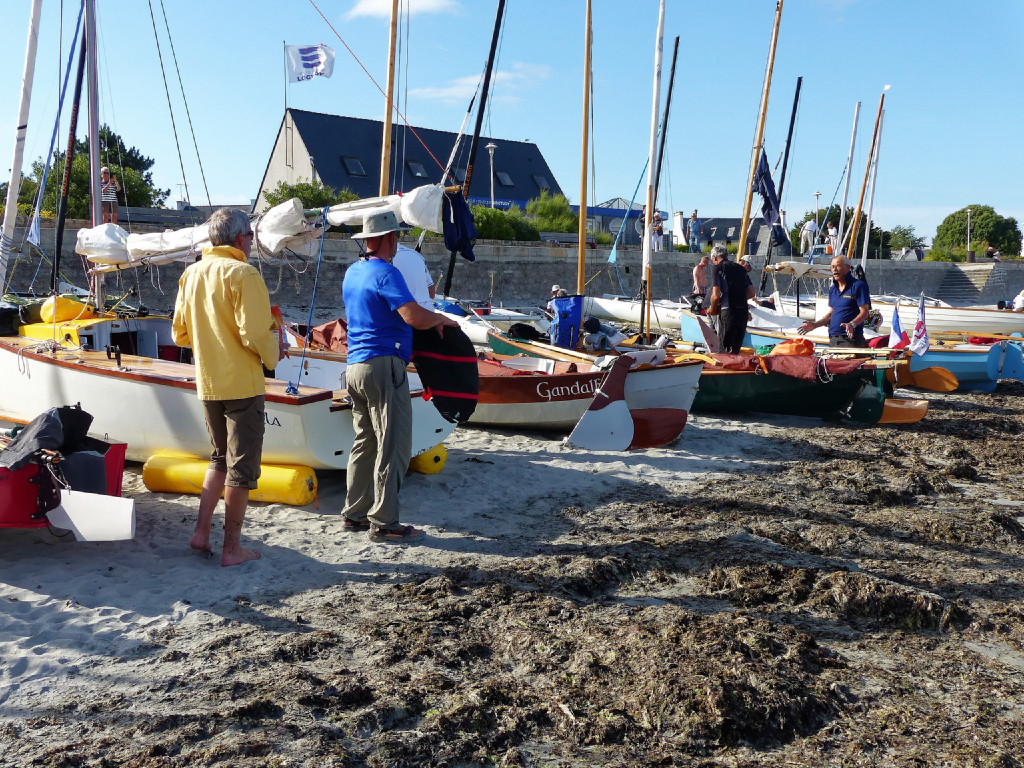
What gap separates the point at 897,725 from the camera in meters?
2.96

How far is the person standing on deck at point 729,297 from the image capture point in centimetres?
991

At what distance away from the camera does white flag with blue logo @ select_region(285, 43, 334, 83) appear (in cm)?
1517

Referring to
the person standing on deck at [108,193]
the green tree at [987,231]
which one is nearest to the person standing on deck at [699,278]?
the person standing on deck at [108,193]

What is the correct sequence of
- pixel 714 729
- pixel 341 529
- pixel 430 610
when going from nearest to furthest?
pixel 714 729 < pixel 430 610 < pixel 341 529

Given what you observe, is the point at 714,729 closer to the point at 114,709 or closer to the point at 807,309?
the point at 114,709

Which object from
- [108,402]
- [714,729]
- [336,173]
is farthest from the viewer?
[336,173]

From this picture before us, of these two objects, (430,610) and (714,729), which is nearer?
(714,729)

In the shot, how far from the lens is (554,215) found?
34156mm

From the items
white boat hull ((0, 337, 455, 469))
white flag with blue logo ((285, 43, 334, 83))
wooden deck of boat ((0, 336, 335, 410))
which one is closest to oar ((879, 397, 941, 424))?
white boat hull ((0, 337, 455, 469))

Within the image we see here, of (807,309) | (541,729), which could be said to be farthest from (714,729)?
(807,309)

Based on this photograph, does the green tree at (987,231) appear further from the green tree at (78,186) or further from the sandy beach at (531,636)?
the sandy beach at (531,636)

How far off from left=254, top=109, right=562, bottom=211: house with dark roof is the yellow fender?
29.5m

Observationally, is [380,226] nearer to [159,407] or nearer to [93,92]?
[159,407]

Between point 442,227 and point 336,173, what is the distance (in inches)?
1268
